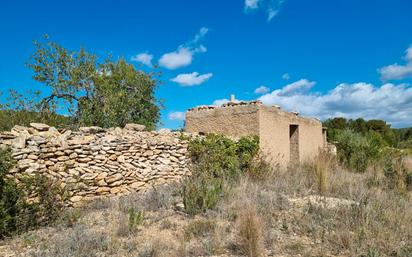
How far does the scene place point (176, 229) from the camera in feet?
17.0

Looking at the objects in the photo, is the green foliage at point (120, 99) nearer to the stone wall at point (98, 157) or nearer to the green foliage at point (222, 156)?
the stone wall at point (98, 157)

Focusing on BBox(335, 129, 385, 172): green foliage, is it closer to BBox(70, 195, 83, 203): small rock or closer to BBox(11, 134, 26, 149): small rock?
BBox(70, 195, 83, 203): small rock

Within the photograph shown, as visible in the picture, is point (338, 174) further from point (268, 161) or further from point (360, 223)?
point (360, 223)

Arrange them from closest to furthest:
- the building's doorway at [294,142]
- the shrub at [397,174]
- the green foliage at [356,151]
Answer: the shrub at [397,174] → the green foliage at [356,151] → the building's doorway at [294,142]

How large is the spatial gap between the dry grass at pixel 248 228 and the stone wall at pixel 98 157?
0.81 metres

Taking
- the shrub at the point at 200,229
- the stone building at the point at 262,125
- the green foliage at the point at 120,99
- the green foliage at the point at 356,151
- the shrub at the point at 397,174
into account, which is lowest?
the shrub at the point at 200,229

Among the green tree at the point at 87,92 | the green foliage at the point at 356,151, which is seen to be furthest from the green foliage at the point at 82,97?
the green foliage at the point at 356,151

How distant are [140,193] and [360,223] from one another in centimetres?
505

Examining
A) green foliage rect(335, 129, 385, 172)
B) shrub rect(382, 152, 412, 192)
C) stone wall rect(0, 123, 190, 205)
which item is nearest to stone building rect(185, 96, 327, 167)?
green foliage rect(335, 129, 385, 172)

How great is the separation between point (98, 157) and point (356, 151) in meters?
9.99

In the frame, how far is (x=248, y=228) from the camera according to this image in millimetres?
4176

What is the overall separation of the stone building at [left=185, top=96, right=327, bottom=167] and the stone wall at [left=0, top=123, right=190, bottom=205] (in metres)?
2.16

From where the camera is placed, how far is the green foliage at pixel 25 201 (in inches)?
203

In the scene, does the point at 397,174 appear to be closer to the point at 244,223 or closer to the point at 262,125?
the point at 262,125
